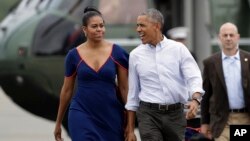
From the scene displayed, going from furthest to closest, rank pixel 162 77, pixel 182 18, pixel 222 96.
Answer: pixel 182 18 → pixel 222 96 → pixel 162 77

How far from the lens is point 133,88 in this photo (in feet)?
26.8

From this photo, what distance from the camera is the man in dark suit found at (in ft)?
29.9

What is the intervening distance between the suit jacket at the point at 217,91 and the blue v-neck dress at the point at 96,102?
1.18m

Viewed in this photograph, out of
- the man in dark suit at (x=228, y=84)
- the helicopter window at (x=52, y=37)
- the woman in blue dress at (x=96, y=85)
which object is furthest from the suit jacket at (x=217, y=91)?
the helicopter window at (x=52, y=37)

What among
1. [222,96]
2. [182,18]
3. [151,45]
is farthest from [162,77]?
[182,18]

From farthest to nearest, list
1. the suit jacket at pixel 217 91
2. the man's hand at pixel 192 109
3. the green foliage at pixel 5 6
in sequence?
the green foliage at pixel 5 6
the suit jacket at pixel 217 91
the man's hand at pixel 192 109

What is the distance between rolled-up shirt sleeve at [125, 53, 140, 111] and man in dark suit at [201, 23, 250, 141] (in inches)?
46.0

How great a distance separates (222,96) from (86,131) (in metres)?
1.44

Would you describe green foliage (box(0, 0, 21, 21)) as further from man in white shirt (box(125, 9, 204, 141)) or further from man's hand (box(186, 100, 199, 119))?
man's hand (box(186, 100, 199, 119))

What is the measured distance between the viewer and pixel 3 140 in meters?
12.7

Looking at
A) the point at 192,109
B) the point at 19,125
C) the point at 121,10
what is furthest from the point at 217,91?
the point at 19,125

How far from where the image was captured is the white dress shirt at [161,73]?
8.08m

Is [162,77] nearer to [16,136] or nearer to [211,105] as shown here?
[211,105]

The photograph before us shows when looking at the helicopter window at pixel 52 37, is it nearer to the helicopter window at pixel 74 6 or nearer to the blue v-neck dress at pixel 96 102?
the helicopter window at pixel 74 6
